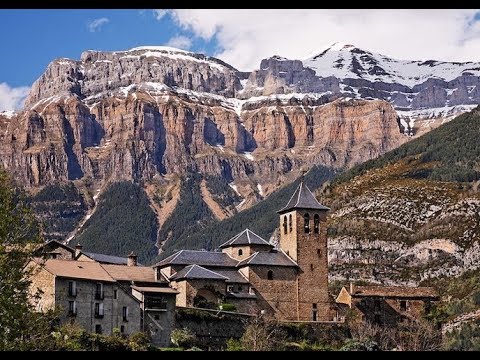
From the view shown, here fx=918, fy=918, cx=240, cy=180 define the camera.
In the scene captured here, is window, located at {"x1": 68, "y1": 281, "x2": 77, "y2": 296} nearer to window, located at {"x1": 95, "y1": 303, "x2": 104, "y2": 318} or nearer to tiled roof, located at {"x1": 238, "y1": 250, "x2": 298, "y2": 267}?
window, located at {"x1": 95, "y1": 303, "x2": 104, "y2": 318}

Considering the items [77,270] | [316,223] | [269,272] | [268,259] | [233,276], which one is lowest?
[77,270]

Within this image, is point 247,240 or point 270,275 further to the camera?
point 247,240

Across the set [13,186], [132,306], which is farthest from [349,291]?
[13,186]

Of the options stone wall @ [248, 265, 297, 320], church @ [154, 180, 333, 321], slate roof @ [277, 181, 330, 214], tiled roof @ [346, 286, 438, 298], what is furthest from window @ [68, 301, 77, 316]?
tiled roof @ [346, 286, 438, 298]

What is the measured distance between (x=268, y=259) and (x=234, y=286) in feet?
13.9

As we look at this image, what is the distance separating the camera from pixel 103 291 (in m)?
64.4

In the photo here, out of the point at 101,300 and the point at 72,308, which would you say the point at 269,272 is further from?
the point at 72,308

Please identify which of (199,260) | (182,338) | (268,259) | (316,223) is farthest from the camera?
(316,223)

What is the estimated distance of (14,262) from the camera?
94.7 ft

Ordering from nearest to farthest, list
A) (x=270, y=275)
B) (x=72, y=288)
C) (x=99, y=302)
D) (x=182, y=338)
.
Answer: (x=72, y=288)
(x=99, y=302)
(x=182, y=338)
(x=270, y=275)

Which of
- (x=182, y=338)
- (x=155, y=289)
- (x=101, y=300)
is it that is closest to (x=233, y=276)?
(x=155, y=289)

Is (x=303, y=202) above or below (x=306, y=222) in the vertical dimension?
above
